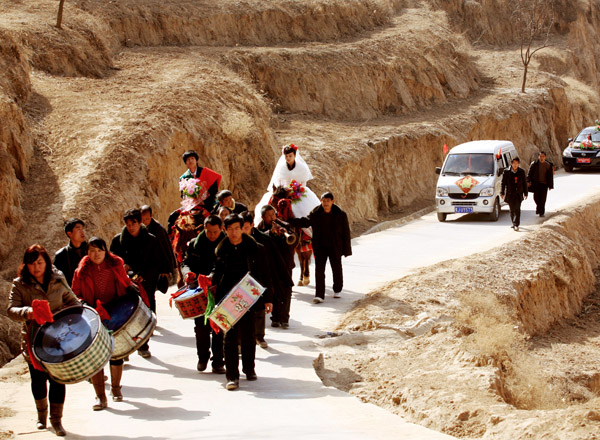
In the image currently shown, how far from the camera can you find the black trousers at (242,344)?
8570mm

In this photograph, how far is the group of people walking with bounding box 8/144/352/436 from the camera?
736 cm

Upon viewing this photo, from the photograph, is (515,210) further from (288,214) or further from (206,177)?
(206,177)

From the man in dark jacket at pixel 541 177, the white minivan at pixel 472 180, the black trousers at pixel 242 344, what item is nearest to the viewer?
the black trousers at pixel 242 344

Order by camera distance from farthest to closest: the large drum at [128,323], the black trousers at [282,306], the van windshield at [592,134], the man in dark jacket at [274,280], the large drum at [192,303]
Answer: the van windshield at [592,134] < the black trousers at [282,306] < the man in dark jacket at [274,280] < the large drum at [192,303] < the large drum at [128,323]

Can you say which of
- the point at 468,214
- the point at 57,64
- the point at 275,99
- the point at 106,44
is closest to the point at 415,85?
the point at 275,99

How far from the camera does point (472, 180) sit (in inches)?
896

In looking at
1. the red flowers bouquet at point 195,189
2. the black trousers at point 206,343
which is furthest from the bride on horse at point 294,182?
the black trousers at point 206,343

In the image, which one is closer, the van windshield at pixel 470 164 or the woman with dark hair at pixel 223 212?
the woman with dark hair at pixel 223 212

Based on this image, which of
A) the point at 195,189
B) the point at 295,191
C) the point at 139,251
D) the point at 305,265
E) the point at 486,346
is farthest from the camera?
the point at 305,265

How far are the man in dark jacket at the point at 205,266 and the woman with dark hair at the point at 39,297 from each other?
2031 mm

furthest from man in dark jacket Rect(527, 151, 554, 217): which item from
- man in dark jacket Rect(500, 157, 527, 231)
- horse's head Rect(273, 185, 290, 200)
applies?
horse's head Rect(273, 185, 290, 200)

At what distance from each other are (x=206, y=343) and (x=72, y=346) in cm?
257

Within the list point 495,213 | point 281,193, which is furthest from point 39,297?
point 495,213

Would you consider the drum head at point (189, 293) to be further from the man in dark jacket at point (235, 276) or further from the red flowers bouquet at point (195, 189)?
the red flowers bouquet at point (195, 189)
